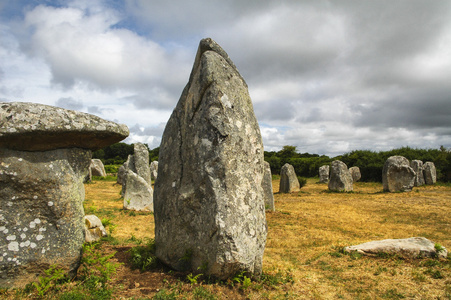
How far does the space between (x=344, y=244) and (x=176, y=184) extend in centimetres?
475

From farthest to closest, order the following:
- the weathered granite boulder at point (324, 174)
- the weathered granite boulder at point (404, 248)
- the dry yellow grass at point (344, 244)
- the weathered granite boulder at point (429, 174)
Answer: the weathered granite boulder at point (324, 174)
the weathered granite boulder at point (429, 174)
the weathered granite boulder at point (404, 248)
the dry yellow grass at point (344, 244)

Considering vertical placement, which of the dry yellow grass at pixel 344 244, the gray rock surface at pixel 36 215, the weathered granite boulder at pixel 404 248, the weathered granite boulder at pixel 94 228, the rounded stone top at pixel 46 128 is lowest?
the dry yellow grass at pixel 344 244

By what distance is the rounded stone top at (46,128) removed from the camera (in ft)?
13.0

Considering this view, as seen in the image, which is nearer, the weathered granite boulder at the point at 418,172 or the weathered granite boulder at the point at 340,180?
the weathered granite boulder at the point at 340,180

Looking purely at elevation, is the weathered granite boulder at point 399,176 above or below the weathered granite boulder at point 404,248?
above

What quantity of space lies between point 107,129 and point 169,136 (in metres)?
1.22

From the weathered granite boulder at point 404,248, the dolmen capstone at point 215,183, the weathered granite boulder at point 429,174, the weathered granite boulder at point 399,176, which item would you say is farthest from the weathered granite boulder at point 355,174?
the dolmen capstone at point 215,183

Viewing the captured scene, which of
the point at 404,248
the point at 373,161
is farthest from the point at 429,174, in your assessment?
the point at 404,248

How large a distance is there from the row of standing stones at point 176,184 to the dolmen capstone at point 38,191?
0.5 inches

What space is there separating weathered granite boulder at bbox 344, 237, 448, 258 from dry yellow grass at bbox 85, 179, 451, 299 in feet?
0.74

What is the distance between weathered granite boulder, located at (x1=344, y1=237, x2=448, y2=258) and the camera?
5.89 m

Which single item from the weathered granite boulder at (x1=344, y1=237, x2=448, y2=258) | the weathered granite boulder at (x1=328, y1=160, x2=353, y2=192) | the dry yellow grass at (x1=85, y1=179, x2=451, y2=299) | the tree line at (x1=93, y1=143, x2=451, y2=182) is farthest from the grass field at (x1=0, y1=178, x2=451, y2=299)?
the tree line at (x1=93, y1=143, x2=451, y2=182)

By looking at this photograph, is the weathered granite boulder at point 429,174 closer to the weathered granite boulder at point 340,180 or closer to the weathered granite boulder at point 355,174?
the weathered granite boulder at point 355,174

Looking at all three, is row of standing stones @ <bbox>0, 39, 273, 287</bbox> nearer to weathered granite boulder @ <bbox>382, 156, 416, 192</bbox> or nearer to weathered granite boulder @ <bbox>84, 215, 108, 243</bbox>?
weathered granite boulder @ <bbox>84, 215, 108, 243</bbox>
